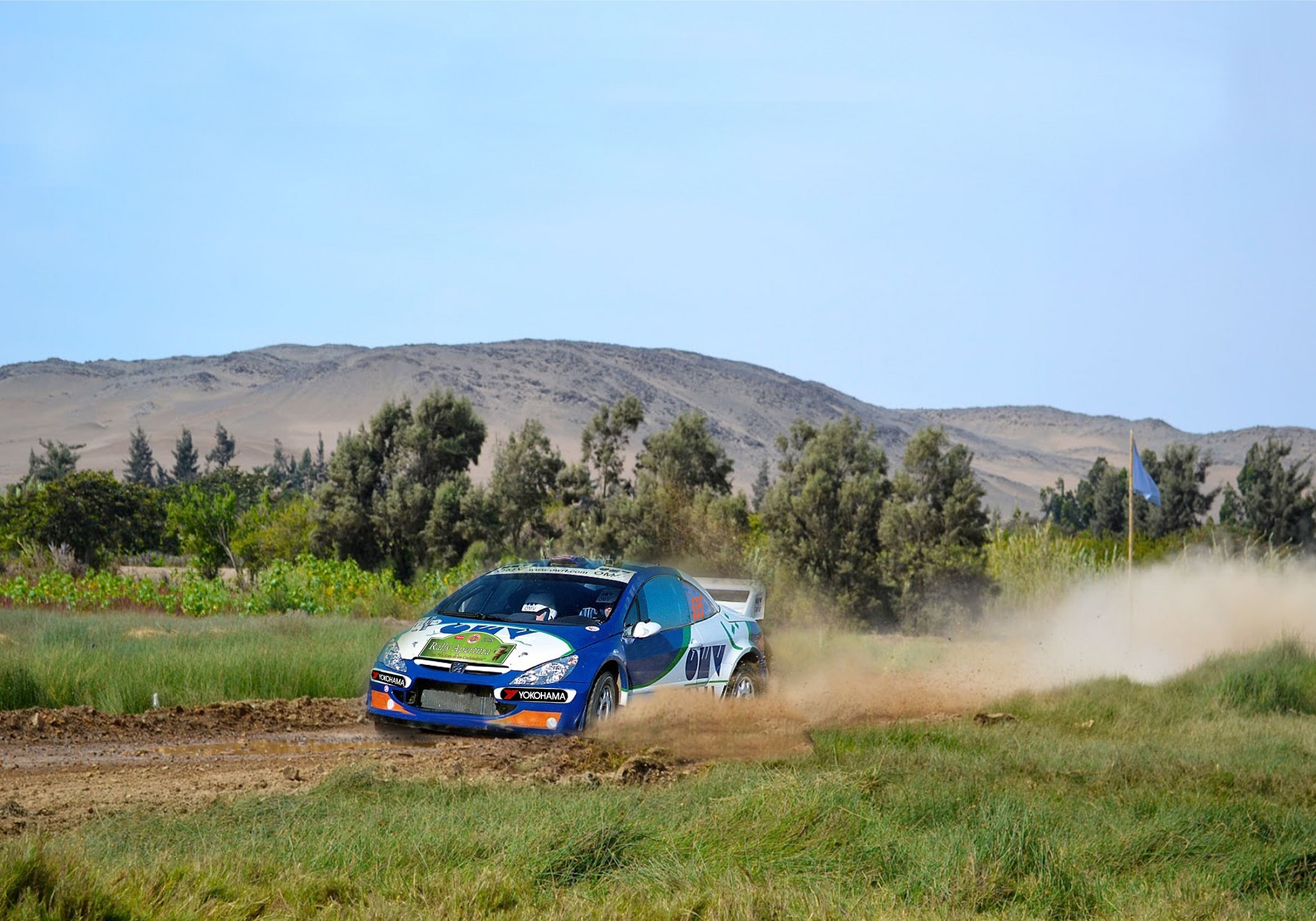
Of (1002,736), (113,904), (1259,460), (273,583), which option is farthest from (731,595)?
(1259,460)

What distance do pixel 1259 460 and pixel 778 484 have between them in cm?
4034

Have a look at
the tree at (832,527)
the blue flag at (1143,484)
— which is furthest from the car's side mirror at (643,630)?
the tree at (832,527)

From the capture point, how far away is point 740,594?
54.1 ft

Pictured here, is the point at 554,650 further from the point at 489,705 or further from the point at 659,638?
the point at 659,638

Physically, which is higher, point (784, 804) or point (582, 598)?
point (582, 598)

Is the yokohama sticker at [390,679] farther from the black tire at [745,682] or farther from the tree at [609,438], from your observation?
the tree at [609,438]

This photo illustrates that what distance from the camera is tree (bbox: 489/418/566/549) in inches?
2146

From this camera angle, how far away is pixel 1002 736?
12750mm

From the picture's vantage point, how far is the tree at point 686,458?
4716cm

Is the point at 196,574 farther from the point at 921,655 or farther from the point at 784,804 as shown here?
the point at 784,804

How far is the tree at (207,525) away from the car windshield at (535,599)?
31.4 meters

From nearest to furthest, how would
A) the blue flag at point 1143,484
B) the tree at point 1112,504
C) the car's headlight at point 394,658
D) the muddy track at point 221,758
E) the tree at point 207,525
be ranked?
the muddy track at point 221,758
the car's headlight at point 394,658
the blue flag at point 1143,484
the tree at point 207,525
the tree at point 1112,504

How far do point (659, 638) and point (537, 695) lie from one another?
1673 millimetres

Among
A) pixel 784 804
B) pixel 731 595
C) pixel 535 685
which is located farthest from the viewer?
pixel 731 595
